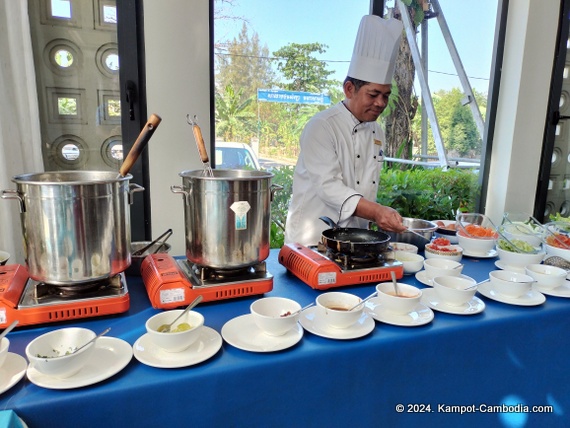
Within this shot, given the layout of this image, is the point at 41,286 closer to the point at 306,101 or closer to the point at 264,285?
the point at 264,285

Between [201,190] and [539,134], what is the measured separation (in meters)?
3.65

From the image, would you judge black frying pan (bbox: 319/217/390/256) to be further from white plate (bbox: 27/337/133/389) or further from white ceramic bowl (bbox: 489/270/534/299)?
white plate (bbox: 27/337/133/389)

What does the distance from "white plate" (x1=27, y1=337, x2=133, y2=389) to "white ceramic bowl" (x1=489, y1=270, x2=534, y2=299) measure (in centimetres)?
123

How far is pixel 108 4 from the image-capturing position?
2412 millimetres

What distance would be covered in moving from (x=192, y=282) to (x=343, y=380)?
54 cm

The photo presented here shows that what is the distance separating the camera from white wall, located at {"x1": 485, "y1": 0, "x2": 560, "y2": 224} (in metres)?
3.39

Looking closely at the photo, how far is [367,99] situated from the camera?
2107 mm

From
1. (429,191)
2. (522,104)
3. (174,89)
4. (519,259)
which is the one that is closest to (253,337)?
(519,259)

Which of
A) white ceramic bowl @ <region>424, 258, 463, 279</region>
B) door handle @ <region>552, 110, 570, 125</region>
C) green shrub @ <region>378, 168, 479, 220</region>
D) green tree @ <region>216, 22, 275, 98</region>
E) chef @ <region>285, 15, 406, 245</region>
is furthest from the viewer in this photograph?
green shrub @ <region>378, 168, 479, 220</region>

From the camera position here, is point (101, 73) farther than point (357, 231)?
Yes

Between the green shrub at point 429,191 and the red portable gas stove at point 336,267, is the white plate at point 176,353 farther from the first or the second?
the green shrub at point 429,191

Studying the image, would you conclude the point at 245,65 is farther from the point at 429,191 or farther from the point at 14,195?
the point at 14,195

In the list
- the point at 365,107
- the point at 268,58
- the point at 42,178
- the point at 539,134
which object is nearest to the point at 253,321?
the point at 42,178

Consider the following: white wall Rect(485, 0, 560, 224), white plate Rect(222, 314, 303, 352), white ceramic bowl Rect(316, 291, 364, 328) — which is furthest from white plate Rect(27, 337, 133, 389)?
white wall Rect(485, 0, 560, 224)
